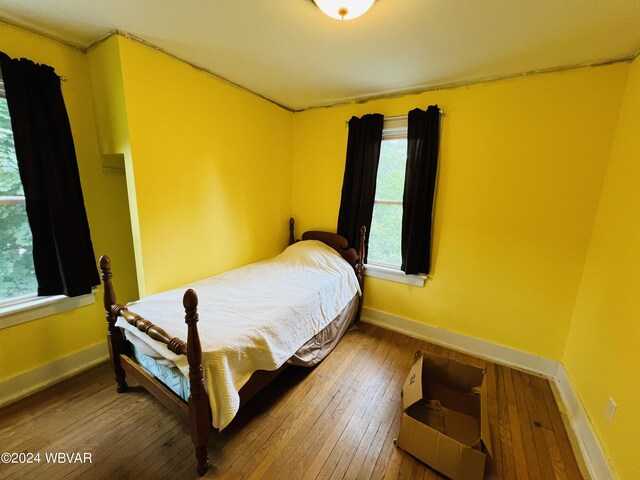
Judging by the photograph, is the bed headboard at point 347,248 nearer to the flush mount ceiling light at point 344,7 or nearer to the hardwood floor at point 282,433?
the hardwood floor at point 282,433

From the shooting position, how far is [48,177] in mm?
A: 1664

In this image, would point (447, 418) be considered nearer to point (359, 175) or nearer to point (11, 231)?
point (359, 175)

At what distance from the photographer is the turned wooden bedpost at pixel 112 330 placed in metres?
1.60

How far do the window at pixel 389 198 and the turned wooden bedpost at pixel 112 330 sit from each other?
7.37ft

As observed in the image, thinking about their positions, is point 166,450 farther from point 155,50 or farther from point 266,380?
point 155,50

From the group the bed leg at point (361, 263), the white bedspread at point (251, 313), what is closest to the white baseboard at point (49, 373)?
the white bedspread at point (251, 313)

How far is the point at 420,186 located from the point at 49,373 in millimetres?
3240

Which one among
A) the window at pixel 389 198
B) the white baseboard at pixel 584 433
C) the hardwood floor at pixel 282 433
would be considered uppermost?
the window at pixel 389 198

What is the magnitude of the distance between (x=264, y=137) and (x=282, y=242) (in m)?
1.24

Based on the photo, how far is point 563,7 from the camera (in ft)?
4.25

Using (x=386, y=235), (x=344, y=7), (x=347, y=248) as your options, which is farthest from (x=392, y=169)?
(x=344, y=7)

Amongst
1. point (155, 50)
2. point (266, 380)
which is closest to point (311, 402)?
point (266, 380)

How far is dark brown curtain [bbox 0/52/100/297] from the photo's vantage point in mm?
1559

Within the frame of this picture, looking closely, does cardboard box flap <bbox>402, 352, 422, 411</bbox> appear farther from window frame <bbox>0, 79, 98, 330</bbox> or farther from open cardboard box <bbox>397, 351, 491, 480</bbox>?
window frame <bbox>0, 79, 98, 330</bbox>
